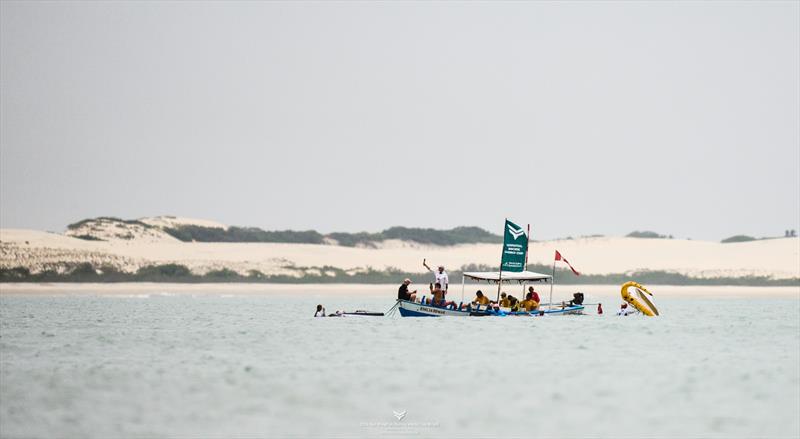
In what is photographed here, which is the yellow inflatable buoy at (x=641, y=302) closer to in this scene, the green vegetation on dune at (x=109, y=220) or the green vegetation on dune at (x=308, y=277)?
the green vegetation on dune at (x=308, y=277)

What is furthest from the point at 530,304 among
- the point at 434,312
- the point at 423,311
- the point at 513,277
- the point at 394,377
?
the point at 394,377

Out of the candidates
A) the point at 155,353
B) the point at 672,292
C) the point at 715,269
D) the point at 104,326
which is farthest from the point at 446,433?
the point at 715,269

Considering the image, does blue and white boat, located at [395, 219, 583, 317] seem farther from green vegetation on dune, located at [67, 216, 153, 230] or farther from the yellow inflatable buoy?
green vegetation on dune, located at [67, 216, 153, 230]

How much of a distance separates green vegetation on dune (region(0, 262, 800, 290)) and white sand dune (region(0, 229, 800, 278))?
2107 millimetres

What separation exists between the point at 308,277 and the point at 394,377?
62.3 m

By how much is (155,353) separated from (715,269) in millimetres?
76123

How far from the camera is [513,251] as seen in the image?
51.2m

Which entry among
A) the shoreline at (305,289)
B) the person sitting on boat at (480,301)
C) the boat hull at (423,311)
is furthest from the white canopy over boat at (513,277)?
the shoreline at (305,289)

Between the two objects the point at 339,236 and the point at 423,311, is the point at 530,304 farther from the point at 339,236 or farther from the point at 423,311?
the point at 339,236

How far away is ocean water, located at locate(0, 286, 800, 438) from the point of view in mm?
21969

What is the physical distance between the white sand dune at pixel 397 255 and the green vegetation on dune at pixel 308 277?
2.11 m

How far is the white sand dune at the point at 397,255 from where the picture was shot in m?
93.2

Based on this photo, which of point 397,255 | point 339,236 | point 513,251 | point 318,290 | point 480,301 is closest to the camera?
point 480,301

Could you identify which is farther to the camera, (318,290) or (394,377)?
(318,290)
